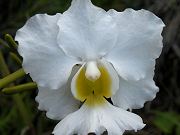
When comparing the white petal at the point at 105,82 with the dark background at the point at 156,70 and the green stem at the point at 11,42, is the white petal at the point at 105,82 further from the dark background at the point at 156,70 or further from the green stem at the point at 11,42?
the dark background at the point at 156,70

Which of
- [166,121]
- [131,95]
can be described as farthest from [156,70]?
[131,95]

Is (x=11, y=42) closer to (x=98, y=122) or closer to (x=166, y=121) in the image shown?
(x=98, y=122)

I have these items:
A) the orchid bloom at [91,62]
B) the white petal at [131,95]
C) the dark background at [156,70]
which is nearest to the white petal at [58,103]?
the orchid bloom at [91,62]

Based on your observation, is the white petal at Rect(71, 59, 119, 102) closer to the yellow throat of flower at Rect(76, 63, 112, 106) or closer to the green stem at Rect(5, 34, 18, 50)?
the yellow throat of flower at Rect(76, 63, 112, 106)

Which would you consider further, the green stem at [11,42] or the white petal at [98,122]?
the green stem at [11,42]

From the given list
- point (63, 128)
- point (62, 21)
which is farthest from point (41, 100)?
point (62, 21)

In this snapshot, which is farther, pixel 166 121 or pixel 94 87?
pixel 166 121
